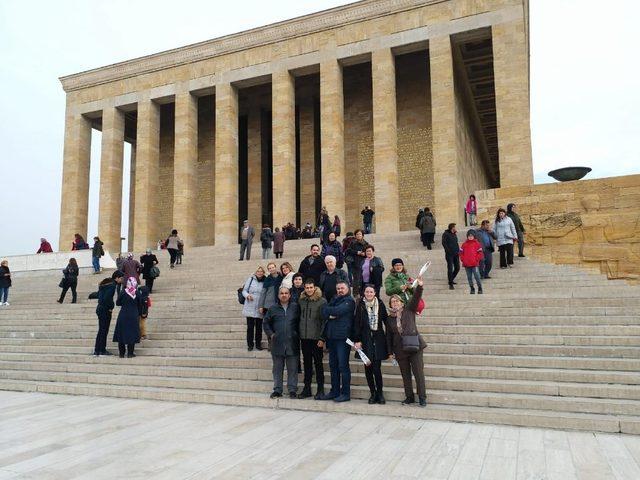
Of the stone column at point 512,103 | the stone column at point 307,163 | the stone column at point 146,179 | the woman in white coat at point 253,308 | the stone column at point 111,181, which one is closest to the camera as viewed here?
the woman in white coat at point 253,308

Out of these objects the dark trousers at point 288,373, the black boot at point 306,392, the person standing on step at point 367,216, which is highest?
the person standing on step at point 367,216

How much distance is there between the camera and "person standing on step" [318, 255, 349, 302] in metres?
7.19

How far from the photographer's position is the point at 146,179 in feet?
84.3

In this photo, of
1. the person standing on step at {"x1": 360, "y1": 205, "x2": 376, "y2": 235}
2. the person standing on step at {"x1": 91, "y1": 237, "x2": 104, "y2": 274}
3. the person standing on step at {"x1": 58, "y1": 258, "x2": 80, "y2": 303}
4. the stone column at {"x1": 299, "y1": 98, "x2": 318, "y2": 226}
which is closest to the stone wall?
the person standing on step at {"x1": 360, "y1": 205, "x2": 376, "y2": 235}

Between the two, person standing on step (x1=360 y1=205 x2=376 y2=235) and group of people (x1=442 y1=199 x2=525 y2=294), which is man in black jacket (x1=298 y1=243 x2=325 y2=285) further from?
person standing on step (x1=360 y1=205 x2=376 y2=235)

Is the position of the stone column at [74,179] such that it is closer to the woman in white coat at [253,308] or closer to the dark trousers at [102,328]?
the dark trousers at [102,328]

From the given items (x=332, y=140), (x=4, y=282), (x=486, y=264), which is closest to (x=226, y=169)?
(x=332, y=140)

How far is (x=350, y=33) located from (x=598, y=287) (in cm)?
1731

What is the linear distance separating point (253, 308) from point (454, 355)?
10.2ft

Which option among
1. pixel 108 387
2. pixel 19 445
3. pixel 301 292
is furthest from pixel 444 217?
pixel 19 445

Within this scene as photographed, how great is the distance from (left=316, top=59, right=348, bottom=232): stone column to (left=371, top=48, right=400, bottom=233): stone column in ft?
5.61

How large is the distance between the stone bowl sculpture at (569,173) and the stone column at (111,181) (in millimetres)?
22135

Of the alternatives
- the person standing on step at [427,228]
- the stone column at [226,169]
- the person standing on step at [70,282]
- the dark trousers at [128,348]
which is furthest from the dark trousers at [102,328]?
the stone column at [226,169]

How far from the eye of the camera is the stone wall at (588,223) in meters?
10.4
